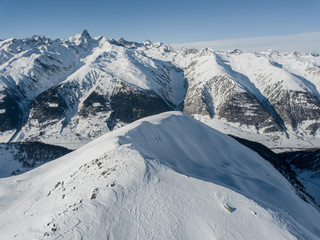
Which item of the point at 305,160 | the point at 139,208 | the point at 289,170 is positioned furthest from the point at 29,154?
the point at 305,160

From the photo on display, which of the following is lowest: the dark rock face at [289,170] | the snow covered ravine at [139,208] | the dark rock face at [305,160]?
the dark rock face at [305,160]

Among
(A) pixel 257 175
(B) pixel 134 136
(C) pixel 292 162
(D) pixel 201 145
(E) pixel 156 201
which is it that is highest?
(E) pixel 156 201

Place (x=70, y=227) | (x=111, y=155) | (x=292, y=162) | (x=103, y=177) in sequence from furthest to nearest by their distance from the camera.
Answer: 1. (x=292, y=162)
2. (x=111, y=155)
3. (x=103, y=177)
4. (x=70, y=227)

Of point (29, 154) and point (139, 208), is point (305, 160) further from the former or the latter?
point (29, 154)

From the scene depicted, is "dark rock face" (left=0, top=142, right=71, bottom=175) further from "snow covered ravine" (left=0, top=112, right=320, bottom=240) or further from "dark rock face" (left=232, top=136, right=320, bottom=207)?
"dark rock face" (left=232, top=136, right=320, bottom=207)

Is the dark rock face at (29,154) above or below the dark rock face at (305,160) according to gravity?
above

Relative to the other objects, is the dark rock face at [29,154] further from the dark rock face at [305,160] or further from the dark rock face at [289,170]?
the dark rock face at [305,160]

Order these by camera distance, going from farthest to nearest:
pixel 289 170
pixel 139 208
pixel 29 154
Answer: pixel 29 154 < pixel 289 170 < pixel 139 208

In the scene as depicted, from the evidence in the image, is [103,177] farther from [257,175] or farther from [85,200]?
[257,175]

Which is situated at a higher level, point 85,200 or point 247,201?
point 85,200

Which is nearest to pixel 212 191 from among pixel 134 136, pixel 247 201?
pixel 247 201

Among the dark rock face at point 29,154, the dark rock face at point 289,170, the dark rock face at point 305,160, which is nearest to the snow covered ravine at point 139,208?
the dark rock face at point 289,170
